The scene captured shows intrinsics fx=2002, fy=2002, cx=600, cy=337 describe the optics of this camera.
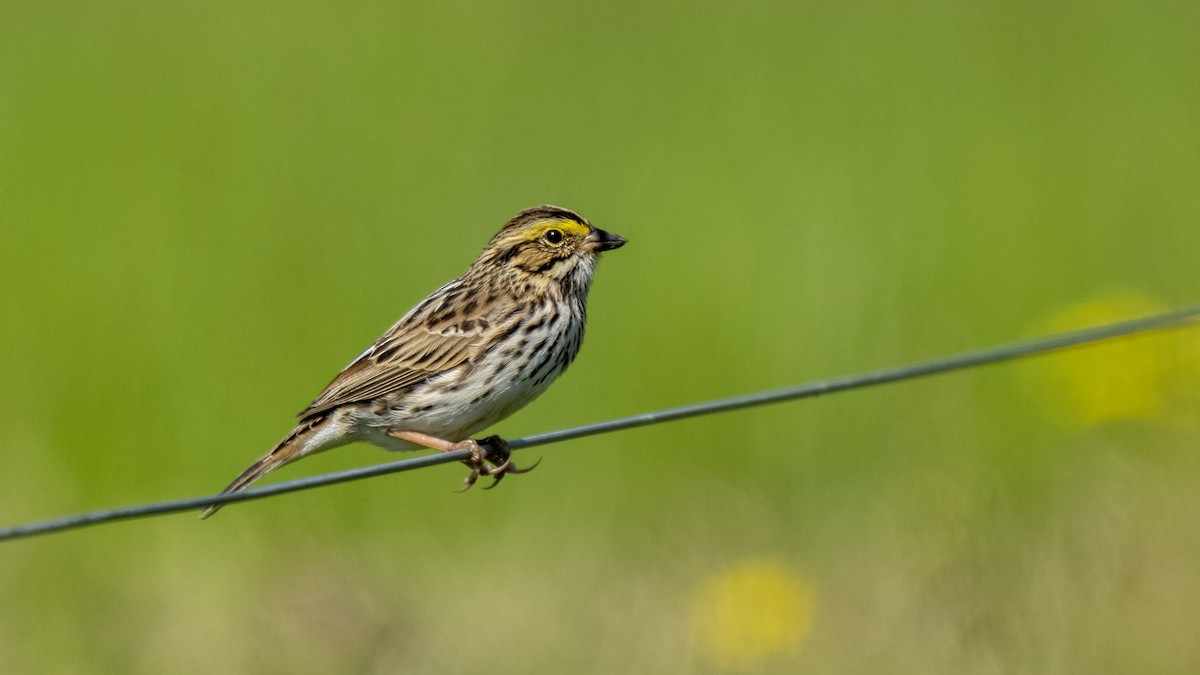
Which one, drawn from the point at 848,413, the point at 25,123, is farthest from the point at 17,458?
the point at 25,123

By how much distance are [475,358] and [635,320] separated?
6006 millimetres

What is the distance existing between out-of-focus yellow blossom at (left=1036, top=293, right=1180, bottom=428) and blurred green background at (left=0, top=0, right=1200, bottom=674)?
26 mm

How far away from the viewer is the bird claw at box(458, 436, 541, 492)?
286 inches

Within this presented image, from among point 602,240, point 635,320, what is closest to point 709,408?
point 602,240

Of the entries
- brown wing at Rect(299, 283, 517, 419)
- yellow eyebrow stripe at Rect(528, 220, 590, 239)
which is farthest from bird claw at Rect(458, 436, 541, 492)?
yellow eyebrow stripe at Rect(528, 220, 590, 239)

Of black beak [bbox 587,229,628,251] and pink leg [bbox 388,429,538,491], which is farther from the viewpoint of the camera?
black beak [bbox 587,229,628,251]

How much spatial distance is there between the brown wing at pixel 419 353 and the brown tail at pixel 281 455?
51 mm

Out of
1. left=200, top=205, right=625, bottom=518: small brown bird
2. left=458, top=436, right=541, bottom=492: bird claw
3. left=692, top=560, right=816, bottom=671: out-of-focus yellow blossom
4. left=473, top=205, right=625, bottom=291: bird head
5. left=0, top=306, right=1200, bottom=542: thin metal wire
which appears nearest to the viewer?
left=0, top=306, right=1200, bottom=542: thin metal wire

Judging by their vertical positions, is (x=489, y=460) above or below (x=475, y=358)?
below

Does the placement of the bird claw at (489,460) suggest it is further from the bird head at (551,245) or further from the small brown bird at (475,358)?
the bird head at (551,245)

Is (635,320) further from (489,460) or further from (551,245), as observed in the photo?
(489,460)

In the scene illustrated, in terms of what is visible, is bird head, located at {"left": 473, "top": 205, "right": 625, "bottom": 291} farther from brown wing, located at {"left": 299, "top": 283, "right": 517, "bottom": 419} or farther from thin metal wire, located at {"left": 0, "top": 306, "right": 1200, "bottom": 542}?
thin metal wire, located at {"left": 0, "top": 306, "right": 1200, "bottom": 542}

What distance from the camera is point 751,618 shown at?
822 cm

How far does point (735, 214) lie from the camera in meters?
15.1
